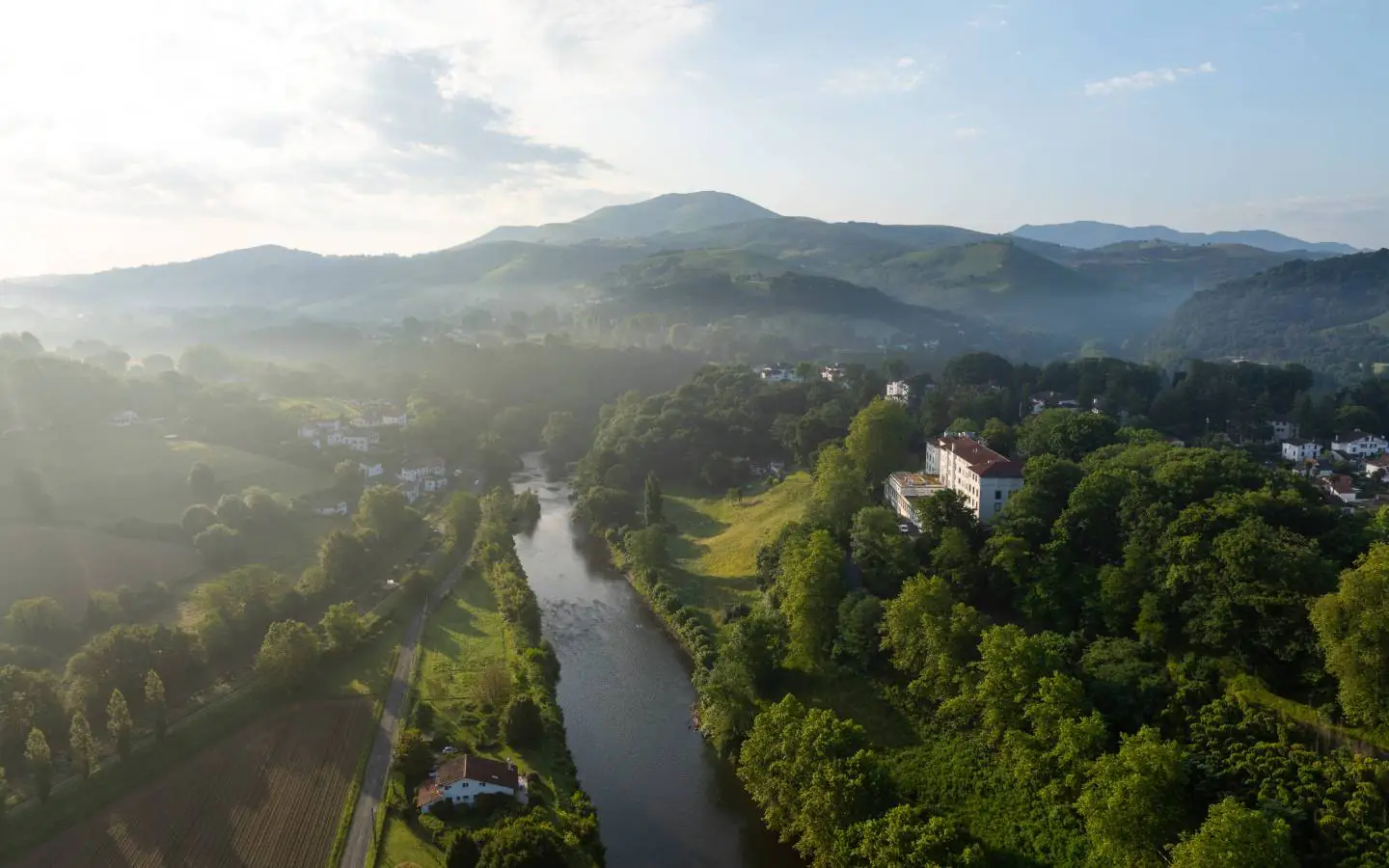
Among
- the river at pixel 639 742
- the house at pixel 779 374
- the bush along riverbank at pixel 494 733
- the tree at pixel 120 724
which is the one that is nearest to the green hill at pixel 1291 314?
the house at pixel 779 374

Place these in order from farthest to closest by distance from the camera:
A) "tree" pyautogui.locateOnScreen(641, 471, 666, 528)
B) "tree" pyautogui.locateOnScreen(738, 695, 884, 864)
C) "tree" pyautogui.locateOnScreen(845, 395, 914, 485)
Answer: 1. "tree" pyautogui.locateOnScreen(641, 471, 666, 528)
2. "tree" pyautogui.locateOnScreen(845, 395, 914, 485)
3. "tree" pyautogui.locateOnScreen(738, 695, 884, 864)

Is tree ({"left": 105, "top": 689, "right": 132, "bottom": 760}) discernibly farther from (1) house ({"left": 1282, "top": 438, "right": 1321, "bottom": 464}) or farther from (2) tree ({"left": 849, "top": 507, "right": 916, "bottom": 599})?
(1) house ({"left": 1282, "top": 438, "right": 1321, "bottom": 464})

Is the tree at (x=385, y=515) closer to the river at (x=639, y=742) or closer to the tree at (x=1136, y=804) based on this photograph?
the river at (x=639, y=742)

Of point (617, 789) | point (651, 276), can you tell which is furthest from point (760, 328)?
point (617, 789)

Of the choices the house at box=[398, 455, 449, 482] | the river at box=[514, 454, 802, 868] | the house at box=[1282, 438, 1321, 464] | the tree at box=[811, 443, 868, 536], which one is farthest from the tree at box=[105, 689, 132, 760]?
the house at box=[1282, 438, 1321, 464]

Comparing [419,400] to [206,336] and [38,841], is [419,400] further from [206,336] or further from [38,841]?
[206,336]
